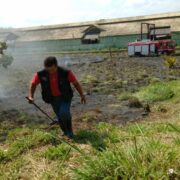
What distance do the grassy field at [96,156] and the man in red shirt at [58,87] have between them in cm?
47

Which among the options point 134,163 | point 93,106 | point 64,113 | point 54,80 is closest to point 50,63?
point 54,80

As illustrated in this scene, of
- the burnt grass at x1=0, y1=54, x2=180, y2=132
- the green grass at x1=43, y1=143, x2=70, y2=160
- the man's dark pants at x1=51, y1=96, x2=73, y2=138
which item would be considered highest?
the man's dark pants at x1=51, y1=96, x2=73, y2=138

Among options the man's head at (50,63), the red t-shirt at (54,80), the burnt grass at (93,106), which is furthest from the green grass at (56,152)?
the burnt grass at (93,106)

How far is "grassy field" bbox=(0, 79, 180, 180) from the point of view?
4164 millimetres

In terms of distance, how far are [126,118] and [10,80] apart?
12.5m

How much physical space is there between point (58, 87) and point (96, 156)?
253 cm

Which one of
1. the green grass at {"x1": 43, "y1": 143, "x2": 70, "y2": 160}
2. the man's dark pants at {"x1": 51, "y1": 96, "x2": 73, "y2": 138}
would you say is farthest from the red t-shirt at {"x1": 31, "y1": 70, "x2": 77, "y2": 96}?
the green grass at {"x1": 43, "y1": 143, "x2": 70, "y2": 160}

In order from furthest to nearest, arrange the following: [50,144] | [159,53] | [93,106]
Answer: [159,53] → [93,106] → [50,144]

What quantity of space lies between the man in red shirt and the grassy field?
18.3 inches

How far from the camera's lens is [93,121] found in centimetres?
971

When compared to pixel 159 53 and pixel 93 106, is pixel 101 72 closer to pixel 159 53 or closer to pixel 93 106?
pixel 93 106

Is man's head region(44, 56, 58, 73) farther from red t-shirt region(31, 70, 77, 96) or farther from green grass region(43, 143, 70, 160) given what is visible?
green grass region(43, 143, 70, 160)

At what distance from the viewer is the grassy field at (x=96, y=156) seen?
416cm

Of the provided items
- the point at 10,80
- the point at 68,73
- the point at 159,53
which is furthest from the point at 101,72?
the point at 68,73
